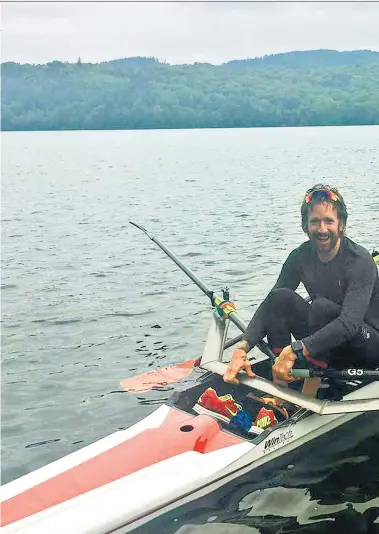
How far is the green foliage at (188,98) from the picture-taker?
A: 161m

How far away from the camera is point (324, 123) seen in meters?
165

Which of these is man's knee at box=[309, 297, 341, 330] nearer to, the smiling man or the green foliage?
the smiling man

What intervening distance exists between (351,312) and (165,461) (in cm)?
238

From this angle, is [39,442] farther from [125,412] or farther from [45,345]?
[45,345]

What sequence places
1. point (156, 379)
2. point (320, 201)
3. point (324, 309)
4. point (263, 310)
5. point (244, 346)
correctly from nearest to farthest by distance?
point (324, 309) → point (320, 201) → point (244, 346) → point (263, 310) → point (156, 379)

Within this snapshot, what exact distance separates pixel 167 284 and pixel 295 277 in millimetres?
8934

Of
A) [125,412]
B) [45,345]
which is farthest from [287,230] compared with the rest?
[125,412]

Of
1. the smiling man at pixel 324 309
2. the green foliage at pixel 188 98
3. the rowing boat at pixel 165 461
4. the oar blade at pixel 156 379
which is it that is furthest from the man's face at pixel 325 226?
the green foliage at pixel 188 98

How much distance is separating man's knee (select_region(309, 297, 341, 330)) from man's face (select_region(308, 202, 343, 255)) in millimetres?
596

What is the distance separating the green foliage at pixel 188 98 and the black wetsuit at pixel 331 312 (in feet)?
512

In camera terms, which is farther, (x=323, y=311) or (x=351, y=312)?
(x=323, y=311)

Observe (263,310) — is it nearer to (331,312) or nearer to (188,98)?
(331,312)

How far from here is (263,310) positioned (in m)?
7.62

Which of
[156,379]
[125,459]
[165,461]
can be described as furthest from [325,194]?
[156,379]
